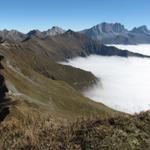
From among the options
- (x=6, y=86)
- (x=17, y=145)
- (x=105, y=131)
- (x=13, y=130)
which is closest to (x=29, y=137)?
(x=17, y=145)

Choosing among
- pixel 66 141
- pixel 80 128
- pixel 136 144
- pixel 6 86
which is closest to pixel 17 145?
pixel 66 141

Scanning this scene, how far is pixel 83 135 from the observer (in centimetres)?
1518

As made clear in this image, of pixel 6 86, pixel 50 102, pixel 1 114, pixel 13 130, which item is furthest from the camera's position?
pixel 50 102

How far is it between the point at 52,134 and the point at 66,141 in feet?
4.02

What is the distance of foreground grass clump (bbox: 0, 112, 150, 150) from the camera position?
46.9 feet

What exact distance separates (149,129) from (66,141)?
12.6 ft

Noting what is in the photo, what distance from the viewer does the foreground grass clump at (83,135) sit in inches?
563

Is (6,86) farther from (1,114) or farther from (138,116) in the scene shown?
(138,116)

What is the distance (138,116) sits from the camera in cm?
1741

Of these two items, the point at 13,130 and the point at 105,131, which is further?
the point at 13,130

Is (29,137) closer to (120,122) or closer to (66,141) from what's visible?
(66,141)

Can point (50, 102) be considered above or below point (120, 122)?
below

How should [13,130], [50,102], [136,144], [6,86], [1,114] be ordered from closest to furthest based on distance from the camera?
[136,144], [13,130], [1,114], [6,86], [50,102]

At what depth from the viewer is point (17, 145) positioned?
1464 cm
